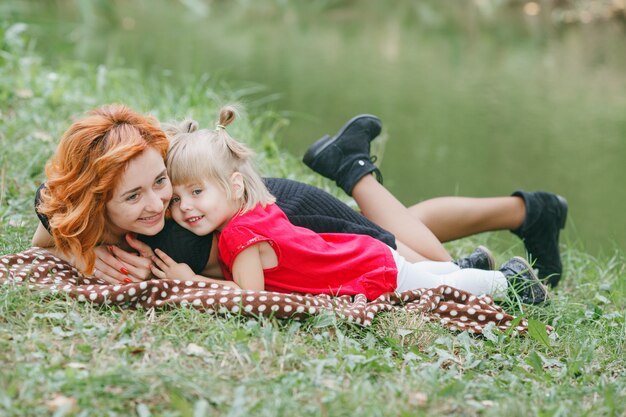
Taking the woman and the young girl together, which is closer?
the woman

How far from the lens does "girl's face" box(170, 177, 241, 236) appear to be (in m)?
2.70

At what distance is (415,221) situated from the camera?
10.8 feet

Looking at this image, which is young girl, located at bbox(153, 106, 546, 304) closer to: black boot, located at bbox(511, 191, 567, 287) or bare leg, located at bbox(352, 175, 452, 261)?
bare leg, located at bbox(352, 175, 452, 261)

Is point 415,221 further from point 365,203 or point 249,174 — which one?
A: point 249,174

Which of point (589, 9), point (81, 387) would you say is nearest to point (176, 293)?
point (81, 387)

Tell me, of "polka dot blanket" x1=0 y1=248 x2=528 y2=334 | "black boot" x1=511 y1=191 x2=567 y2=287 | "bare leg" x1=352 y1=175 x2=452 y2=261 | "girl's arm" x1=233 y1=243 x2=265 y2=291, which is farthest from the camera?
"black boot" x1=511 y1=191 x2=567 y2=287

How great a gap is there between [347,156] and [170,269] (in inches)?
39.8

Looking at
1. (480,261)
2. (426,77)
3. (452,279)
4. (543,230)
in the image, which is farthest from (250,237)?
(426,77)

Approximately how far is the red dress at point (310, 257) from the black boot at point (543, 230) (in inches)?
35.8

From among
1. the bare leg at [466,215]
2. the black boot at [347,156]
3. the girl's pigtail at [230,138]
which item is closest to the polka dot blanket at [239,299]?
the girl's pigtail at [230,138]

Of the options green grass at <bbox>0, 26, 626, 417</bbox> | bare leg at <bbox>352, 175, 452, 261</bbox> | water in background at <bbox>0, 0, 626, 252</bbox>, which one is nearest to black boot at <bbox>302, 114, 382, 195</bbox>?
bare leg at <bbox>352, 175, 452, 261</bbox>

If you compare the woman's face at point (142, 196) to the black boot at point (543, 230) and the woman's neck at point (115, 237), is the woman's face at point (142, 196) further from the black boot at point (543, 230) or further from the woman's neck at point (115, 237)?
the black boot at point (543, 230)

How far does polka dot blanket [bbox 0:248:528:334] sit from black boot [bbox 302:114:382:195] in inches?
28.1

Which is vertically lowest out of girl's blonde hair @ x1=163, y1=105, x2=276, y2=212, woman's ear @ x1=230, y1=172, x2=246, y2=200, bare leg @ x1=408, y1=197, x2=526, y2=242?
bare leg @ x1=408, y1=197, x2=526, y2=242
